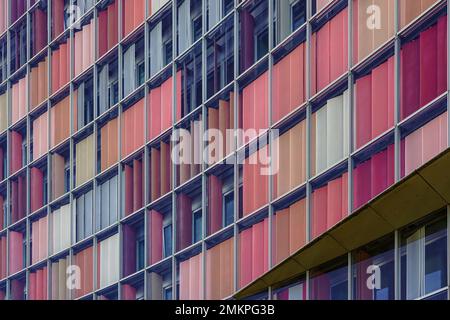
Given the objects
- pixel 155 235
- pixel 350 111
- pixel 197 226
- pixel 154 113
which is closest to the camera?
pixel 350 111

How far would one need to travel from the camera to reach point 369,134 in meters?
35.9

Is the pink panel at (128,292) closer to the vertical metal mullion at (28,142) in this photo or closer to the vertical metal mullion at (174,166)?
the vertical metal mullion at (174,166)

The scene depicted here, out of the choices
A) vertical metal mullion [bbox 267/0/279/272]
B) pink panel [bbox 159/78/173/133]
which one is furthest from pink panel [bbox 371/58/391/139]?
pink panel [bbox 159/78/173/133]

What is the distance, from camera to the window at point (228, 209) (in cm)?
4409

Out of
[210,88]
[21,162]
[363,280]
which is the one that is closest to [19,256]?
[21,162]

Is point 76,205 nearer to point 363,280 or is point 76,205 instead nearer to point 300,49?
point 300,49

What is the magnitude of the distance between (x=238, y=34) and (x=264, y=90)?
2.32 meters

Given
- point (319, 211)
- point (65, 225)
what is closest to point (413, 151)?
point (319, 211)

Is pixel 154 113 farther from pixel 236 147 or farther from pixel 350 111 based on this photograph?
pixel 350 111

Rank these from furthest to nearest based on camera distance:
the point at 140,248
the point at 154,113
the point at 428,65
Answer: the point at 140,248 → the point at 154,113 → the point at 428,65

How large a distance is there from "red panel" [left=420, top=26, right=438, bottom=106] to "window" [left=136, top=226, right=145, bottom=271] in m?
16.9

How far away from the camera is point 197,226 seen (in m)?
46.2

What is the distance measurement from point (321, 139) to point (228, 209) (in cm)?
639

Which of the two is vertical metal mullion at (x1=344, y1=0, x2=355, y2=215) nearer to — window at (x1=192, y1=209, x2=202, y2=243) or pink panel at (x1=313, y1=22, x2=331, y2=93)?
pink panel at (x1=313, y1=22, x2=331, y2=93)
